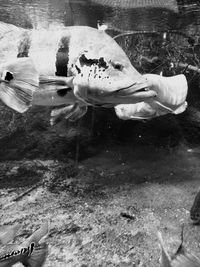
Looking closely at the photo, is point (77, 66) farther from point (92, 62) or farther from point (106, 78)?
point (106, 78)

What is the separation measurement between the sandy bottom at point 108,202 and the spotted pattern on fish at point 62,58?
6.64ft

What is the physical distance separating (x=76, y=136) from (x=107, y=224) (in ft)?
10.3

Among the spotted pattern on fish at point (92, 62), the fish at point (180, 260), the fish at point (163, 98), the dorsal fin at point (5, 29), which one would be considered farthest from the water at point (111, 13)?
the fish at point (180, 260)

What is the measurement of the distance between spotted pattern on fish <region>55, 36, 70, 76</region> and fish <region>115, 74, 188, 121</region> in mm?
1096

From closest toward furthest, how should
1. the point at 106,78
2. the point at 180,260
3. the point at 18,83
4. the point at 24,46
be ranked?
the point at 180,260
the point at 18,83
the point at 106,78
the point at 24,46

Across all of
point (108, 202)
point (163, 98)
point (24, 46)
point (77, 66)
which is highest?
point (24, 46)

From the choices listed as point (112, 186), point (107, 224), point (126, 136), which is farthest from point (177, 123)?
point (107, 224)

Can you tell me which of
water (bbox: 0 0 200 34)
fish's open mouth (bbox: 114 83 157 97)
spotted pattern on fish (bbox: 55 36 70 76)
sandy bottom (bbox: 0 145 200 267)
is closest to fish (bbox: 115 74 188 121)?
fish's open mouth (bbox: 114 83 157 97)

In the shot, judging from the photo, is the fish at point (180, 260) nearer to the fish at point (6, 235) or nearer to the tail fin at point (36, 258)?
the tail fin at point (36, 258)

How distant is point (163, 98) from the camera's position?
4137 millimetres

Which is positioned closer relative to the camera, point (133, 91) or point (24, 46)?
point (133, 91)

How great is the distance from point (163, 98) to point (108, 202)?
1790 millimetres

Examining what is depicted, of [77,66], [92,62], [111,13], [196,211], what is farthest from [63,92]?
[111,13]

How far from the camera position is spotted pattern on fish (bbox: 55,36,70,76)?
3.12 m
